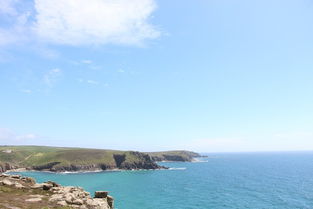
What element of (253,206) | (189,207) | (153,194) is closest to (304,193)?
(253,206)

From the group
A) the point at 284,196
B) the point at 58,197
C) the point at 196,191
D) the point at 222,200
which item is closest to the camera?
the point at 58,197

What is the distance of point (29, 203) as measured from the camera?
86.7 feet

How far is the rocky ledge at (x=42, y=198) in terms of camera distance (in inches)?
1029

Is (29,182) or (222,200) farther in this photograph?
(222,200)

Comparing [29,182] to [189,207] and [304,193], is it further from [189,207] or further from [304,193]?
[304,193]

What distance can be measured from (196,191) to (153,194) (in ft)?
67.5

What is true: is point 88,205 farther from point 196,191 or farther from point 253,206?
point 196,191

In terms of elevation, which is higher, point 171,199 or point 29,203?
point 29,203

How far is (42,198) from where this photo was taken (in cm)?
2934

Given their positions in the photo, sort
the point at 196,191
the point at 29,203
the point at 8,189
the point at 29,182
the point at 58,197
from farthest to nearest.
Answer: the point at 196,191 → the point at 29,182 → the point at 8,189 → the point at 58,197 → the point at 29,203

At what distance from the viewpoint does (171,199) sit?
94188mm

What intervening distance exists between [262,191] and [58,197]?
102336mm

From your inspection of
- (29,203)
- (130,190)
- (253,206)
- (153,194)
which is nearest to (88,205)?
(29,203)

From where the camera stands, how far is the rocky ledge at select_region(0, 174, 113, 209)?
26.1 metres
